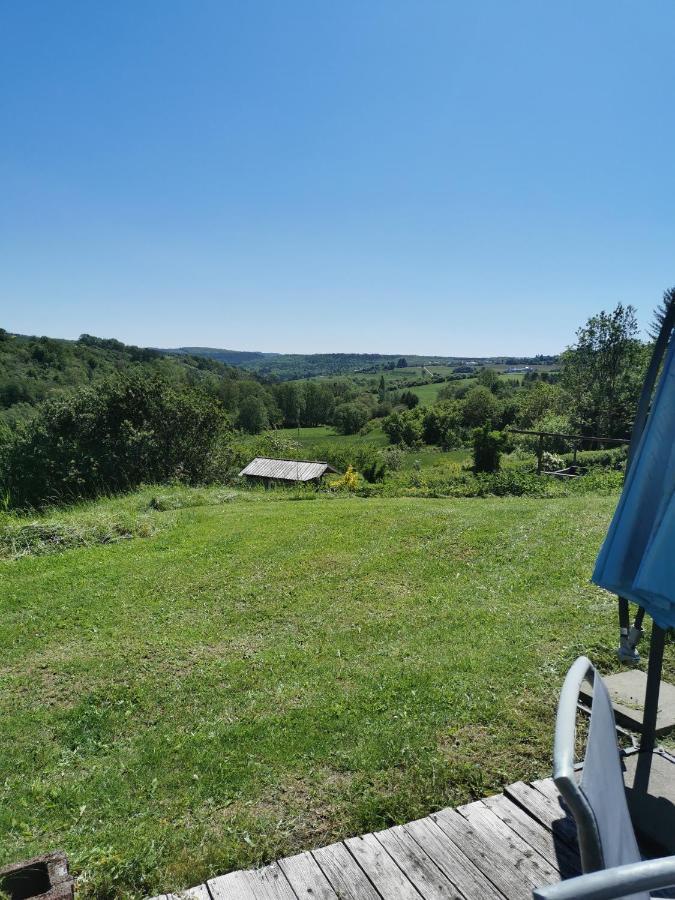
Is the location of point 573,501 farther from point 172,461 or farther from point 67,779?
point 172,461

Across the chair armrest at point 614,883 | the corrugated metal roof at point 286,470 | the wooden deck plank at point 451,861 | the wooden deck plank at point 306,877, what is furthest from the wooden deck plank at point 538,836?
the corrugated metal roof at point 286,470

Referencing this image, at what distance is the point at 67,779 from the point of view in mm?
3053

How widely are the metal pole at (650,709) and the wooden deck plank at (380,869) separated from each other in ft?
3.60

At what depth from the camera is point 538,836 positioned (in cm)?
235

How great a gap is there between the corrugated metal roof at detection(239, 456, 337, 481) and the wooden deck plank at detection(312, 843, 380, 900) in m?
17.8

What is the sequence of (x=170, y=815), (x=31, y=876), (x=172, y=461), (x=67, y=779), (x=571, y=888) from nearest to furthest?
(x=571, y=888) → (x=31, y=876) → (x=170, y=815) → (x=67, y=779) → (x=172, y=461)

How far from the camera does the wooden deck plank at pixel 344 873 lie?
2.11 meters

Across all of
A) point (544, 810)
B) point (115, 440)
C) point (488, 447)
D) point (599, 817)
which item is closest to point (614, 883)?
point (599, 817)

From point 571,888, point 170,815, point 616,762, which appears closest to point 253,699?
point 170,815

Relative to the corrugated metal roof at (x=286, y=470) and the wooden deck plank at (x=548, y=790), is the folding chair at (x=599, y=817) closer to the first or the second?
the wooden deck plank at (x=548, y=790)

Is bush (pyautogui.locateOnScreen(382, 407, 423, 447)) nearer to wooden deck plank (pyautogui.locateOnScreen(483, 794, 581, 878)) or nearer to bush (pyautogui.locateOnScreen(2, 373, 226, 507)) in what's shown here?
bush (pyautogui.locateOnScreen(2, 373, 226, 507))

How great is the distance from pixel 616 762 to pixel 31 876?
217 cm

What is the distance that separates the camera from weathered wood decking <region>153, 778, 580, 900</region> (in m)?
2.11

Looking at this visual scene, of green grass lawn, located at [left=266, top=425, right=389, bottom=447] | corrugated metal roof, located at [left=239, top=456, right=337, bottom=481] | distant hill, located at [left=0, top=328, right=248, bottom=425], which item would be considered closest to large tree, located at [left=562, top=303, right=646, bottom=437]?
corrugated metal roof, located at [left=239, top=456, right=337, bottom=481]
